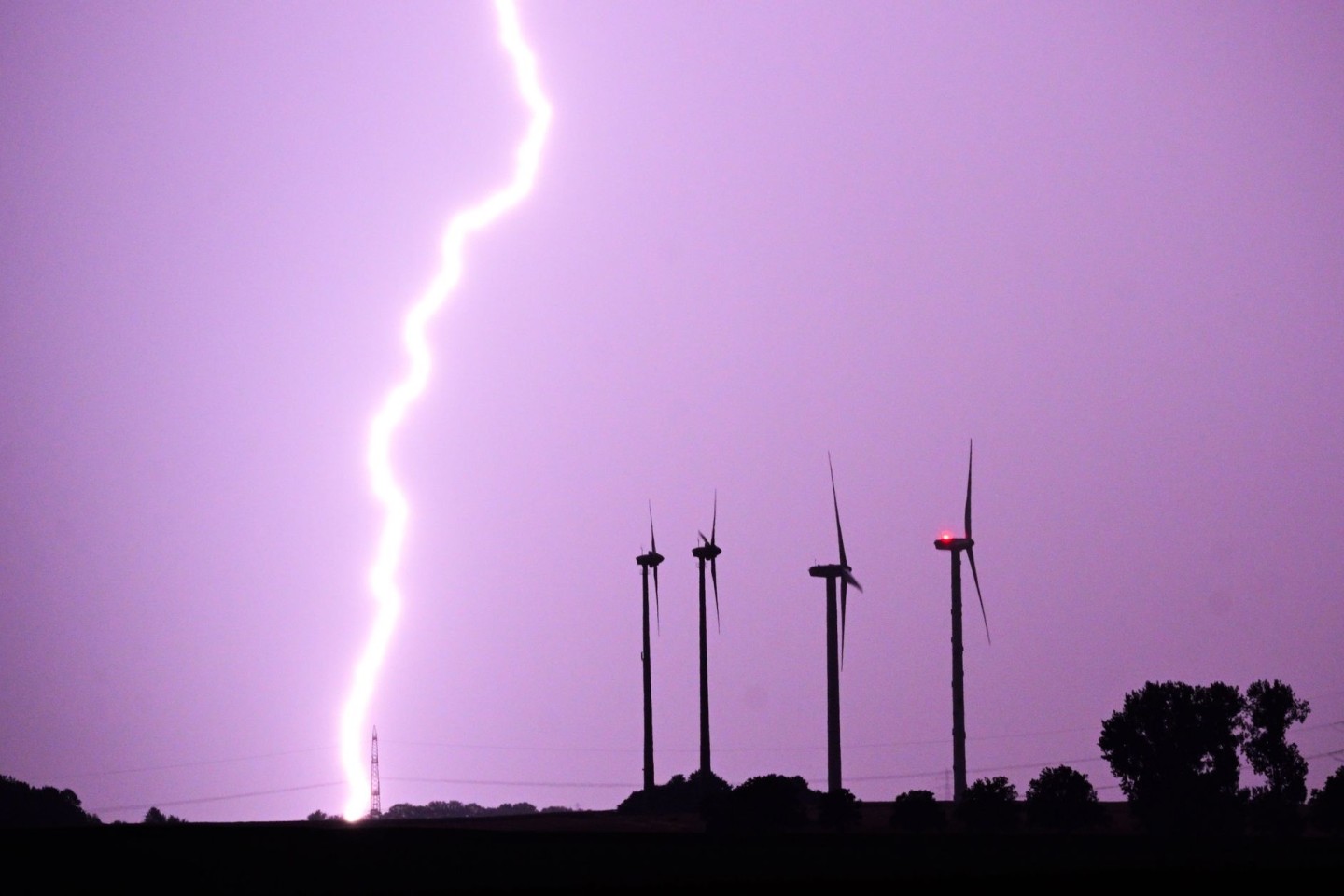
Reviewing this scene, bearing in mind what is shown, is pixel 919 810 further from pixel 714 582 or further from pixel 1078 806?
pixel 714 582

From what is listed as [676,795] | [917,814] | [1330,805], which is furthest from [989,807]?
[676,795]

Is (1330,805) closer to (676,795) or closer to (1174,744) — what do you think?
(1174,744)

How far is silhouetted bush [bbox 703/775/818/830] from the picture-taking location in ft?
256

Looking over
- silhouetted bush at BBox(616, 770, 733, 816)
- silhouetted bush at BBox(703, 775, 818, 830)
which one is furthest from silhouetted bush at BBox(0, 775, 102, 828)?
silhouetted bush at BBox(703, 775, 818, 830)

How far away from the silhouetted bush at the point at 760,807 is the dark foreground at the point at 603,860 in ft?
25.7

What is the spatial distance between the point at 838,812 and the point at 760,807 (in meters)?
3.52

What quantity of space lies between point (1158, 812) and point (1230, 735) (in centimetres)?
587

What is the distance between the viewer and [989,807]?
75688 mm

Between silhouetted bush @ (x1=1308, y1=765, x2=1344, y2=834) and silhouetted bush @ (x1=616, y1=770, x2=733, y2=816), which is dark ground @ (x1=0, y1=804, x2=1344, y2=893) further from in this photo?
silhouetted bush @ (x1=616, y1=770, x2=733, y2=816)

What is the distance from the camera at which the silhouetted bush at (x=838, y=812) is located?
79000 mm

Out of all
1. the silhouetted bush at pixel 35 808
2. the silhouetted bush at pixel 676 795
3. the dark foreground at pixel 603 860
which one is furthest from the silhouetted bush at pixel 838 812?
the silhouetted bush at pixel 35 808

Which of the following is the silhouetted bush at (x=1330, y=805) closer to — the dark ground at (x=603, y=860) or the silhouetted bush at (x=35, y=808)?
the dark ground at (x=603, y=860)

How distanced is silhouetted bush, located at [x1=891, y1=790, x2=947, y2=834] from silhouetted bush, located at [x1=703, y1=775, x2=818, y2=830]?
4325 millimetres

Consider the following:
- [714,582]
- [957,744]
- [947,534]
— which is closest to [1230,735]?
[957,744]
